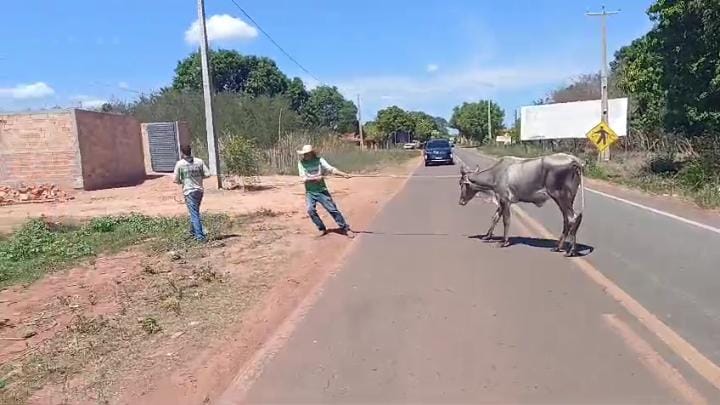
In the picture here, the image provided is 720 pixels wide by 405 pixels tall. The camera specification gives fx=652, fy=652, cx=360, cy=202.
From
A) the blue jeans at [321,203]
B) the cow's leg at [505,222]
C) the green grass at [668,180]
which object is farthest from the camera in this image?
the green grass at [668,180]

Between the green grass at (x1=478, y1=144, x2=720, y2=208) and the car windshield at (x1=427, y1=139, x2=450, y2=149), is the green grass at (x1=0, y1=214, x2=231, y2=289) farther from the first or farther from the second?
the car windshield at (x1=427, y1=139, x2=450, y2=149)

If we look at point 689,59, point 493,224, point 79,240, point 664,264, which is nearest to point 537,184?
point 493,224

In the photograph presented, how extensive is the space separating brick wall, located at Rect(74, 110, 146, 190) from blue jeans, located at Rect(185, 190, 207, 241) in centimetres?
1445

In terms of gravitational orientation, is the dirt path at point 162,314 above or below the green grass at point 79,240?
below

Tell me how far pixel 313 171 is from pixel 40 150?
16.5 meters

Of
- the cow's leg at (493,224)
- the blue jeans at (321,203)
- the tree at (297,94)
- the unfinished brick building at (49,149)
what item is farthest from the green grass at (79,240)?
the tree at (297,94)

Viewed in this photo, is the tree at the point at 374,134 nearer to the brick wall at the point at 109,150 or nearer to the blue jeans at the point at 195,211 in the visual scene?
the brick wall at the point at 109,150

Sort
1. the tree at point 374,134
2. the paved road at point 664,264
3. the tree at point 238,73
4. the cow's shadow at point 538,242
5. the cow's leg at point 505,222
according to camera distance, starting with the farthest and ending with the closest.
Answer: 1. the tree at point 374,134
2. the tree at point 238,73
3. the cow's leg at point 505,222
4. the cow's shadow at point 538,242
5. the paved road at point 664,264

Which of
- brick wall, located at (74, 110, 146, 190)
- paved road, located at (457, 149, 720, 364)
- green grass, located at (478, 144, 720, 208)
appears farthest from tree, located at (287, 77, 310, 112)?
paved road, located at (457, 149, 720, 364)

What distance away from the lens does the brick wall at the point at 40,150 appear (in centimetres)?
2361

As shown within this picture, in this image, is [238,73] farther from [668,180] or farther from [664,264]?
[664,264]

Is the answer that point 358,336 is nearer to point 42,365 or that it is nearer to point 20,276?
point 42,365

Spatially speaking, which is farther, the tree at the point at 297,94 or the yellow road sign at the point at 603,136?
the tree at the point at 297,94

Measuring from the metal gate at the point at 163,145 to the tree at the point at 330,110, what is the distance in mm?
42291
